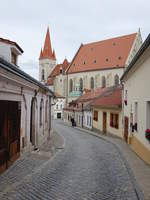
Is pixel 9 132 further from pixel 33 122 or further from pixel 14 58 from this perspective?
pixel 14 58

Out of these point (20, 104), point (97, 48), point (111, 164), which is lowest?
point (111, 164)

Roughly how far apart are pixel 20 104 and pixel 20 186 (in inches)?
173

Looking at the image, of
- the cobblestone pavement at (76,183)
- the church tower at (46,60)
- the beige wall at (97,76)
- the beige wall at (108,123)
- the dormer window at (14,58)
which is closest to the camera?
the cobblestone pavement at (76,183)

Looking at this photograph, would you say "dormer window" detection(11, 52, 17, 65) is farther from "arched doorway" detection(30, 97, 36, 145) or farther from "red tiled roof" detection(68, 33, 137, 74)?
"red tiled roof" detection(68, 33, 137, 74)

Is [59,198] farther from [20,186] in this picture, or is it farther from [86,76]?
[86,76]

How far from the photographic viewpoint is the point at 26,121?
38.9 ft

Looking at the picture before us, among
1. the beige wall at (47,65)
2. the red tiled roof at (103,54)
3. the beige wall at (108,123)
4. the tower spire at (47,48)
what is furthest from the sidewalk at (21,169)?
the tower spire at (47,48)

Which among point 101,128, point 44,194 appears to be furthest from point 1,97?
point 101,128

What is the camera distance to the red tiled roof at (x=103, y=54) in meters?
56.0

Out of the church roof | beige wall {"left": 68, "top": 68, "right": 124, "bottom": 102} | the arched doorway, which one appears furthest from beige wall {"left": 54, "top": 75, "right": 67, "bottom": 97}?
the arched doorway

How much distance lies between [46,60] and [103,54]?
28.5 metres

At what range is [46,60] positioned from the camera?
8281cm

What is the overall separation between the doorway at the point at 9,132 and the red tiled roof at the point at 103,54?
47378 mm

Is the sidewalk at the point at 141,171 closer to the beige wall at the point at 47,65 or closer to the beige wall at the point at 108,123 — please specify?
the beige wall at the point at 108,123
